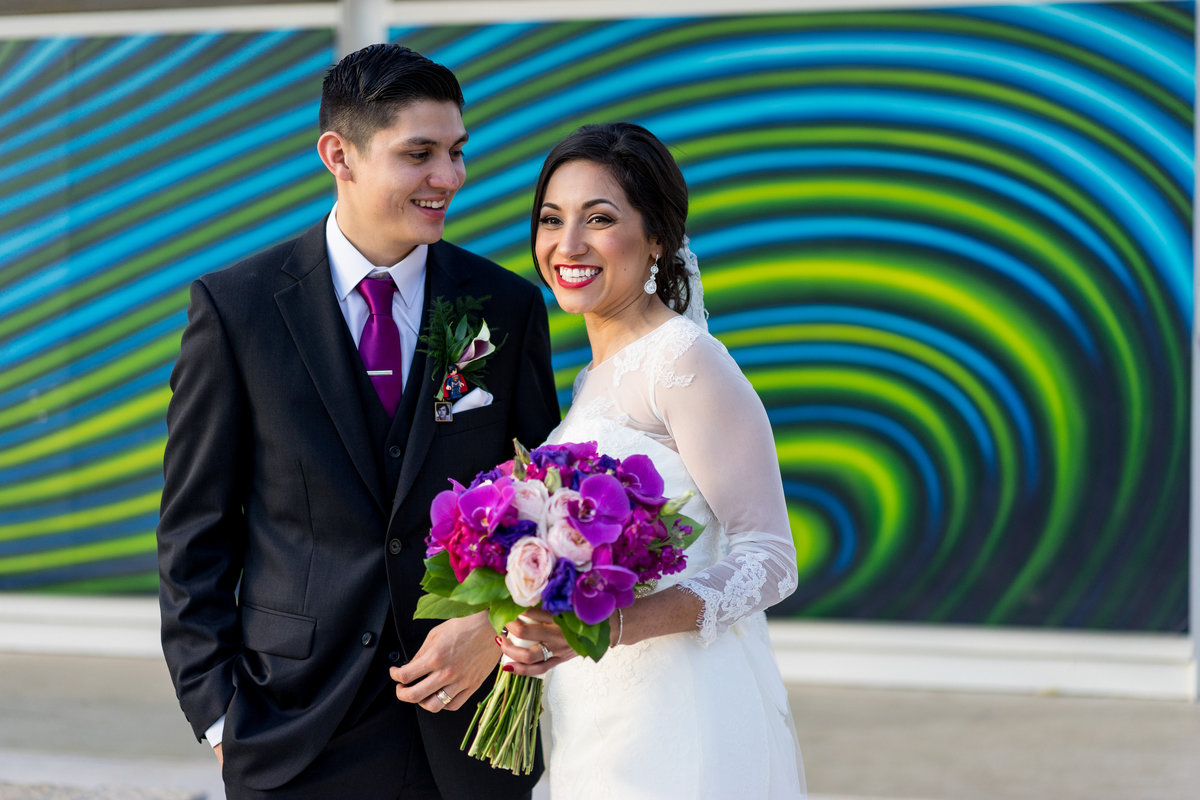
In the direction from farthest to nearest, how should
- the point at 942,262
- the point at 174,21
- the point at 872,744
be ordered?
the point at 174,21 → the point at 942,262 → the point at 872,744

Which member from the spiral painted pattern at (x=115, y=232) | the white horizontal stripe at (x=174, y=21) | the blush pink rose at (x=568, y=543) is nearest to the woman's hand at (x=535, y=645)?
the blush pink rose at (x=568, y=543)

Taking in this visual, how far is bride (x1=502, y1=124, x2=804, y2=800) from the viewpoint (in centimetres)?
229

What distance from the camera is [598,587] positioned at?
1.92 m

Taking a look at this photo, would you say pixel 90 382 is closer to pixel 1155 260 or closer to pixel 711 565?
pixel 711 565

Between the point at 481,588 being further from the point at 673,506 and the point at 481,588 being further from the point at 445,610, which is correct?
the point at 673,506

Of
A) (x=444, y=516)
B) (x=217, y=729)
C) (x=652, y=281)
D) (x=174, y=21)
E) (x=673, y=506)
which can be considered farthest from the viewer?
(x=174, y=21)

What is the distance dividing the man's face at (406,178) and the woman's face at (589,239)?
24 cm

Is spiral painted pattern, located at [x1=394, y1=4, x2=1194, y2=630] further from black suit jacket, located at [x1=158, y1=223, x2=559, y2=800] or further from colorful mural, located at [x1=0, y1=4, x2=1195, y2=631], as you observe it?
black suit jacket, located at [x1=158, y1=223, x2=559, y2=800]

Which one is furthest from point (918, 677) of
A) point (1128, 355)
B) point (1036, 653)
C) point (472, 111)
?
point (472, 111)

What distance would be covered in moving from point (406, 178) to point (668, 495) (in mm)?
849

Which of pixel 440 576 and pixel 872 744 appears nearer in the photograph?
pixel 440 576

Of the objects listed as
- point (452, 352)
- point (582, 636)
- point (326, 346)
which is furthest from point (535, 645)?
point (326, 346)

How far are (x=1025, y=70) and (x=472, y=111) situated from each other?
2694 mm

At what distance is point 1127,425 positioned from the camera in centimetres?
547
